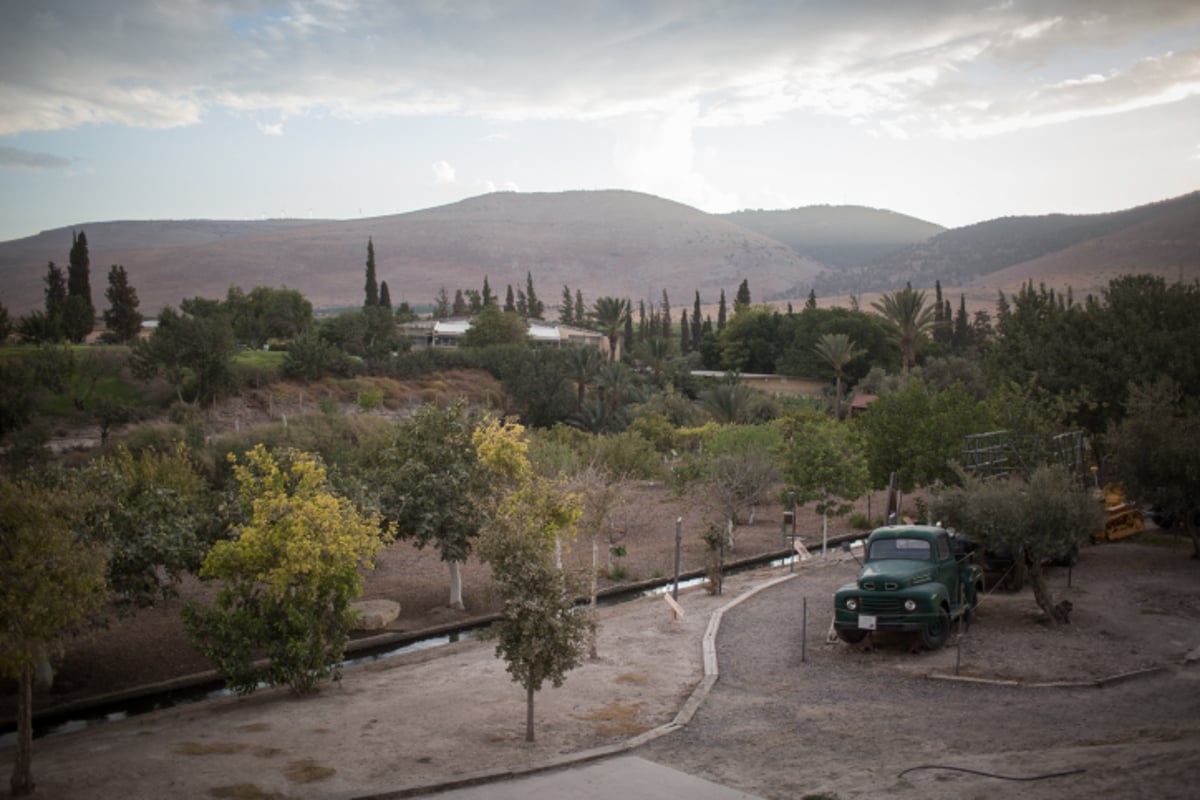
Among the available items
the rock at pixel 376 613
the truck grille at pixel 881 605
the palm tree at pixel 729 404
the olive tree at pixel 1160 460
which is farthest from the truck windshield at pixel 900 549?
the palm tree at pixel 729 404

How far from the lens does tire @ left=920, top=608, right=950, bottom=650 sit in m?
16.2

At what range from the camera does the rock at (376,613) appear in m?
21.7

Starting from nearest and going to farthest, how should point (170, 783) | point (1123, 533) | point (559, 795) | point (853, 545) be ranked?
point (559, 795), point (170, 783), point (1123, 533), point (853, 545)

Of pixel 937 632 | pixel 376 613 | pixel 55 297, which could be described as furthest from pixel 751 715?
pixel 55 297

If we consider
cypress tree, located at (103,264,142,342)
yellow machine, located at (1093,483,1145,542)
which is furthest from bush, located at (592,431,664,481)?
cypress tree, located at (103,264,142,342)

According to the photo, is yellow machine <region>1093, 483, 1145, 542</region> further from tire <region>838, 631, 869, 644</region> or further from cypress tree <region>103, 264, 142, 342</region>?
cypress tree <region>103, 264, 142, 342</region>

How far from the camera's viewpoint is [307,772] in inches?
457

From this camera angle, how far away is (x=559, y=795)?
10.7 m

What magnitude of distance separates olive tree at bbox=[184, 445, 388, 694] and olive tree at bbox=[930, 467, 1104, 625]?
10958 mm

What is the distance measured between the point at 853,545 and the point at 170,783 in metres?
23.1

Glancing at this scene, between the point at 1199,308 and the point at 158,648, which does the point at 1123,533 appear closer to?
the point at 1199,308

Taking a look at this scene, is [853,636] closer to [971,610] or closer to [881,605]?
[881,605]

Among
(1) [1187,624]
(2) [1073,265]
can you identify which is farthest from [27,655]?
(2) [1073,265]

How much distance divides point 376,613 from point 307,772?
420 inches
